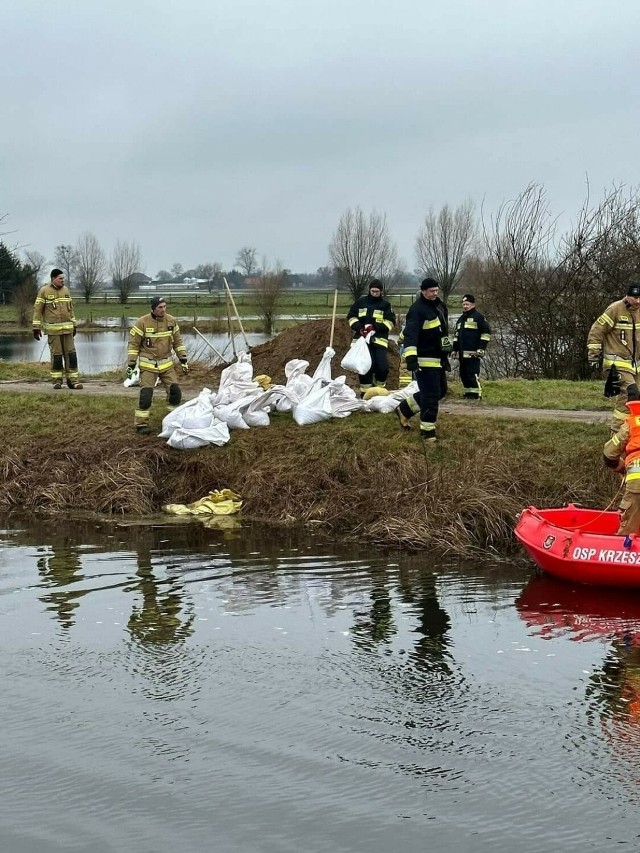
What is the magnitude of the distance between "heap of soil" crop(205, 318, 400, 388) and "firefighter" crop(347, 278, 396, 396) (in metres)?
3.90

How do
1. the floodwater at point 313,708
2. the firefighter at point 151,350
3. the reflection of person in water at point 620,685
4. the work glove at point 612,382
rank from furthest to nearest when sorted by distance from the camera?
the firefighter at point 151,350, the work glove at point 612,382, the reflection of person in water at point 620,685, the floodwater at point 313,708

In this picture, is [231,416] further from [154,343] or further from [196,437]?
[154,343]

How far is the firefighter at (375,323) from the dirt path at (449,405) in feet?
3.53

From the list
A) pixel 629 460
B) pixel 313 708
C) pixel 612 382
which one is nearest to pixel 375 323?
pixel 612 382

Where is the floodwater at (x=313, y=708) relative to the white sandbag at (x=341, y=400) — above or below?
below

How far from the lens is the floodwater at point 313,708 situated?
556 centimetres

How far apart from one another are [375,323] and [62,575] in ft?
20.4

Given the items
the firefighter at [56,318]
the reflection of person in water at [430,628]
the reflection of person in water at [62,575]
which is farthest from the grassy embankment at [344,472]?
the firefighter at [56,318]

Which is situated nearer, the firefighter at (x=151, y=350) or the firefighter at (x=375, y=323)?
the firefighter at (x=151, y=350)

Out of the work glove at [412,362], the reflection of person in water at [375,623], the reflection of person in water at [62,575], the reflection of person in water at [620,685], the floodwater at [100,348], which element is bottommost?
the reflection of person in water at [620,685]

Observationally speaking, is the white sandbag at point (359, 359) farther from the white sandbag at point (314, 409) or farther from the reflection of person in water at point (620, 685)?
the reflection of person in water at point (620, 685)

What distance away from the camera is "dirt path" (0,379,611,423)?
45.0ft

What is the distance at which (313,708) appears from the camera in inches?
272

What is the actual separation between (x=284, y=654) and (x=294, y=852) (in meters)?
2.71
